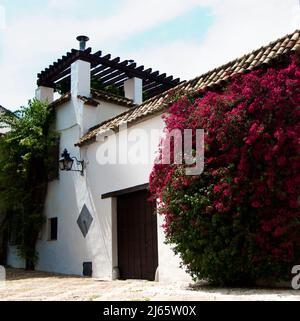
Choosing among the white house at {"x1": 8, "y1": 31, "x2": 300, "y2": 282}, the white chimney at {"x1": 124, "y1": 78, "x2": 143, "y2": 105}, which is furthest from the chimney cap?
the white chimney at {"x1": 124, "y1": 78, "x2": 143, "y2": 105}

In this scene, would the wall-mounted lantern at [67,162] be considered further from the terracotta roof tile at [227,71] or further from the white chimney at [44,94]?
the white chimney at [44,94]

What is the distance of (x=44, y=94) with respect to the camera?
48.6 ft

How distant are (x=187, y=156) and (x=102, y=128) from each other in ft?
15.1

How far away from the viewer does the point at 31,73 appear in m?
14.9

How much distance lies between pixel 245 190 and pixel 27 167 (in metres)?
8.22

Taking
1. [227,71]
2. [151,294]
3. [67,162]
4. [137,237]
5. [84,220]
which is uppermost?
[227,71]

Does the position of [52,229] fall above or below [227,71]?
below

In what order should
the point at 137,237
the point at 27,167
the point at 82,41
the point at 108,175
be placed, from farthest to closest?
the point at 82,41 < the point at 27,167 < the point at 108,175 < the point at 137,237

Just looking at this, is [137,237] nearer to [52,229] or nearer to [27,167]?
[52,229]

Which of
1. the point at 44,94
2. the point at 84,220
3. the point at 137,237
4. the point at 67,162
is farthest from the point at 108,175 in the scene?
the point at 44,94

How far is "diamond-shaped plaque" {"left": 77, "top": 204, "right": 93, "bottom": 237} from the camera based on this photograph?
36.5 ft

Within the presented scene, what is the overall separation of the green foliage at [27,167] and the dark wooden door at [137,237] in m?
3.77

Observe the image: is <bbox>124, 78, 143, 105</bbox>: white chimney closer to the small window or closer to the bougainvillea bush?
the small window
